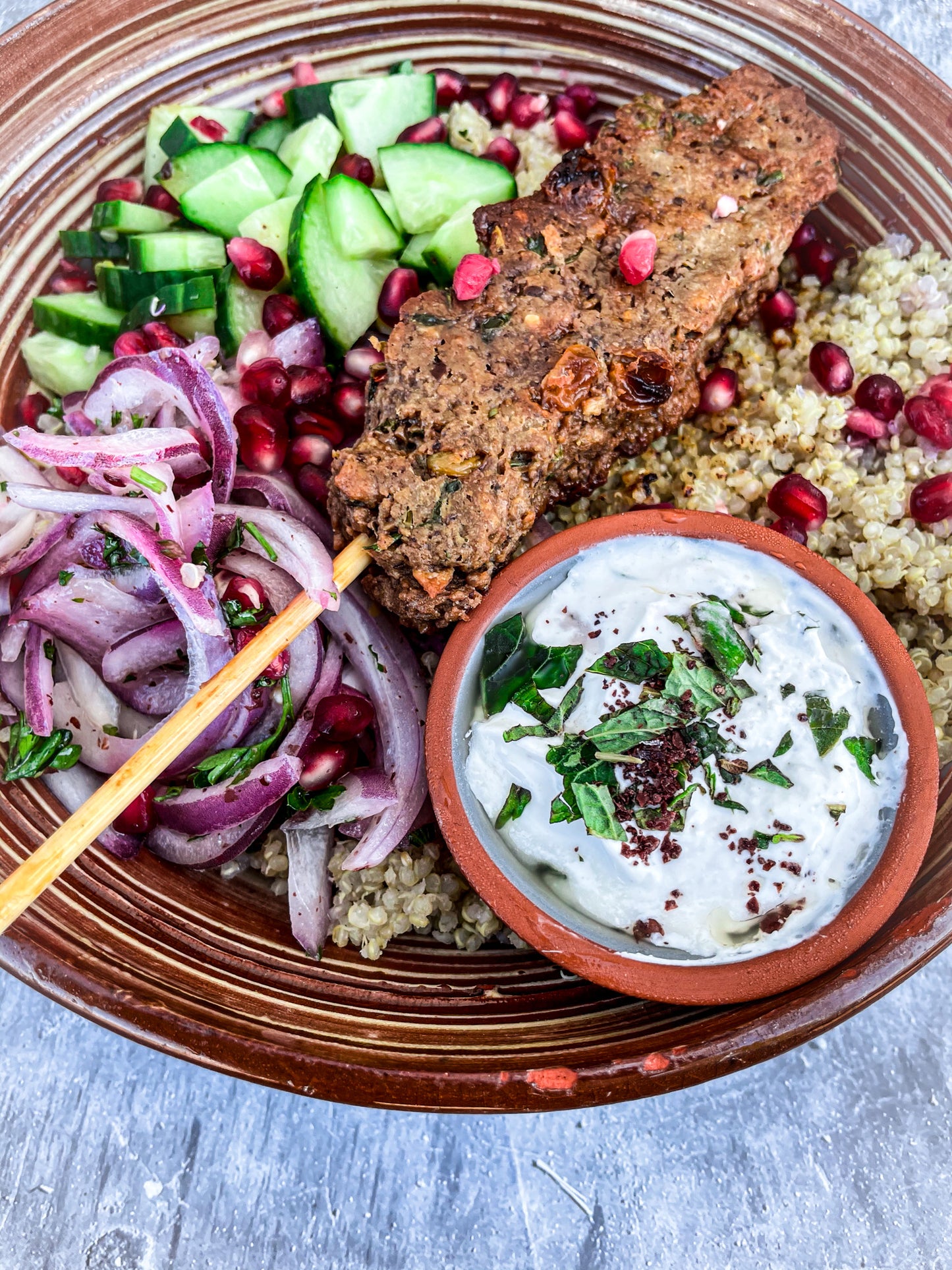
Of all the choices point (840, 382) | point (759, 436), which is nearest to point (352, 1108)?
point (759, 436)

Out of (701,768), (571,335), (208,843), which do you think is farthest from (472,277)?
(208,843)

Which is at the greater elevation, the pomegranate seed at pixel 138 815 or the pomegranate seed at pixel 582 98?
the pomegranate seed at pixel 582 98

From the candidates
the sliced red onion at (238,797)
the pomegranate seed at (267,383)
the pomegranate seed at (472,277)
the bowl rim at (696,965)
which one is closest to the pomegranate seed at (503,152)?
the pomegranate seed at (472,277)

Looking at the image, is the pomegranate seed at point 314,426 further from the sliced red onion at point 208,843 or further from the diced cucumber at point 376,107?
the sliced red onion at point 208,843

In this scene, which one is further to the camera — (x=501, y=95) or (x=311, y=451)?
(x=501, y=95)

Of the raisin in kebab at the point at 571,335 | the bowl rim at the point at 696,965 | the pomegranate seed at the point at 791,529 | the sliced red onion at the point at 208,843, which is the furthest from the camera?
the pomegranate seed at the point at 791,529

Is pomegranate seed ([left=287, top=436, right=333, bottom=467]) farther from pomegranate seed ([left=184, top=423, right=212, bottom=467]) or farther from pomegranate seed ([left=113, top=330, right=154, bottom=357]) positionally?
pomegranate seed ([left=113, top=330, right=154, bottom=357])

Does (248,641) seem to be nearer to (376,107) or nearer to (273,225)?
(273,225)
